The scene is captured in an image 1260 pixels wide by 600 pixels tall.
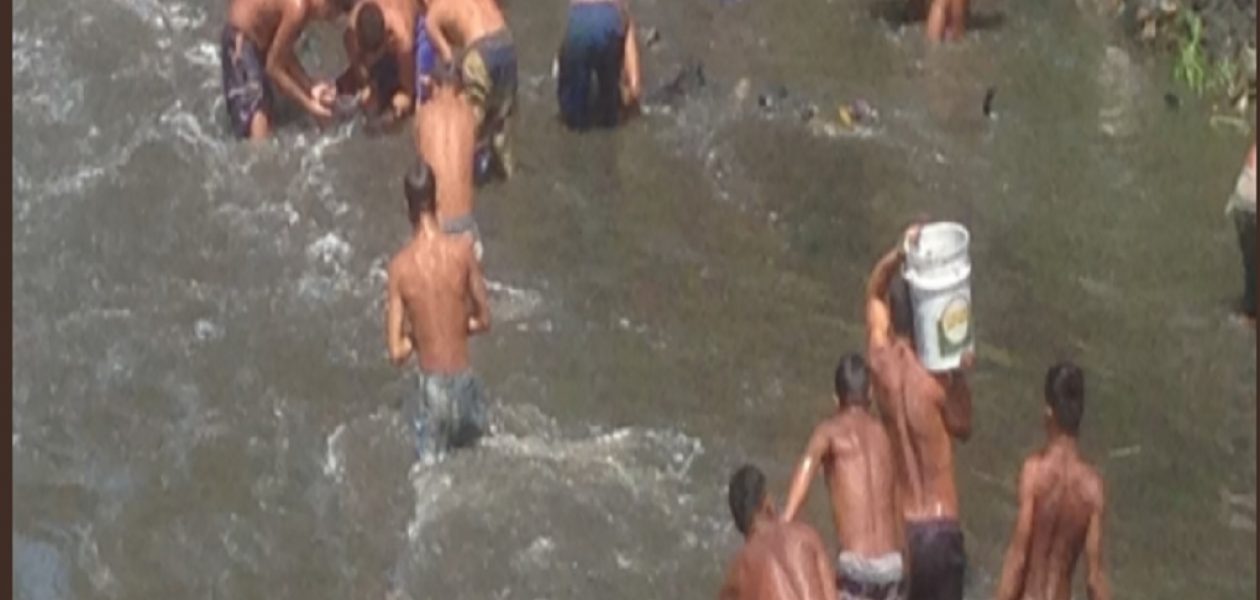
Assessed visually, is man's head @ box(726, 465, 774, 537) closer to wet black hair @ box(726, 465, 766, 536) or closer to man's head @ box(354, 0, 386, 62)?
wet black hair @ box(726, 465, 766, 536)

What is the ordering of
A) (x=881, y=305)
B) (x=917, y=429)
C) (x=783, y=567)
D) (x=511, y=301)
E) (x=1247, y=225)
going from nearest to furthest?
(x=783, y=567), (x=917, y=429), (x=881, y=305), (x=1247, y=225), (x=511, y=301)

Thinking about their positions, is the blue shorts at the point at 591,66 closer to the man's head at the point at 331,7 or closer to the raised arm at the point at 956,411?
the man's head at the point at 331,7

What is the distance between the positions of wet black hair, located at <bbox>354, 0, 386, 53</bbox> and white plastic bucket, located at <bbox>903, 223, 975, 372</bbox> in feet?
15.3

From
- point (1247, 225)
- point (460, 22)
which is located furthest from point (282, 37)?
point (1247, 225)

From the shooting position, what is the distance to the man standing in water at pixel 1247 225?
11898 mm

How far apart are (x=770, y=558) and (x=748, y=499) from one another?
23cm

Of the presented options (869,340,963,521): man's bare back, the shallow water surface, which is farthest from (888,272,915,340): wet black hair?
the shallow water surface

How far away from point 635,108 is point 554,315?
7.96 ft

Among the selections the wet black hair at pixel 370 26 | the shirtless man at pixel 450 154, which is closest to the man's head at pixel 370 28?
the wet black hair at pixel 370 26

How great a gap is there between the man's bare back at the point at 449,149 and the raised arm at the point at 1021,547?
11.3ft

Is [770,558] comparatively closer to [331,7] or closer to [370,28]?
[370,28]

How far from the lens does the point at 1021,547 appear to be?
8.86 m

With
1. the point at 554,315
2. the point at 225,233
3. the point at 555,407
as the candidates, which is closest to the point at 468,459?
the point at 555,407

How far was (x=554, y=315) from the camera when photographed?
1236 centimetres
